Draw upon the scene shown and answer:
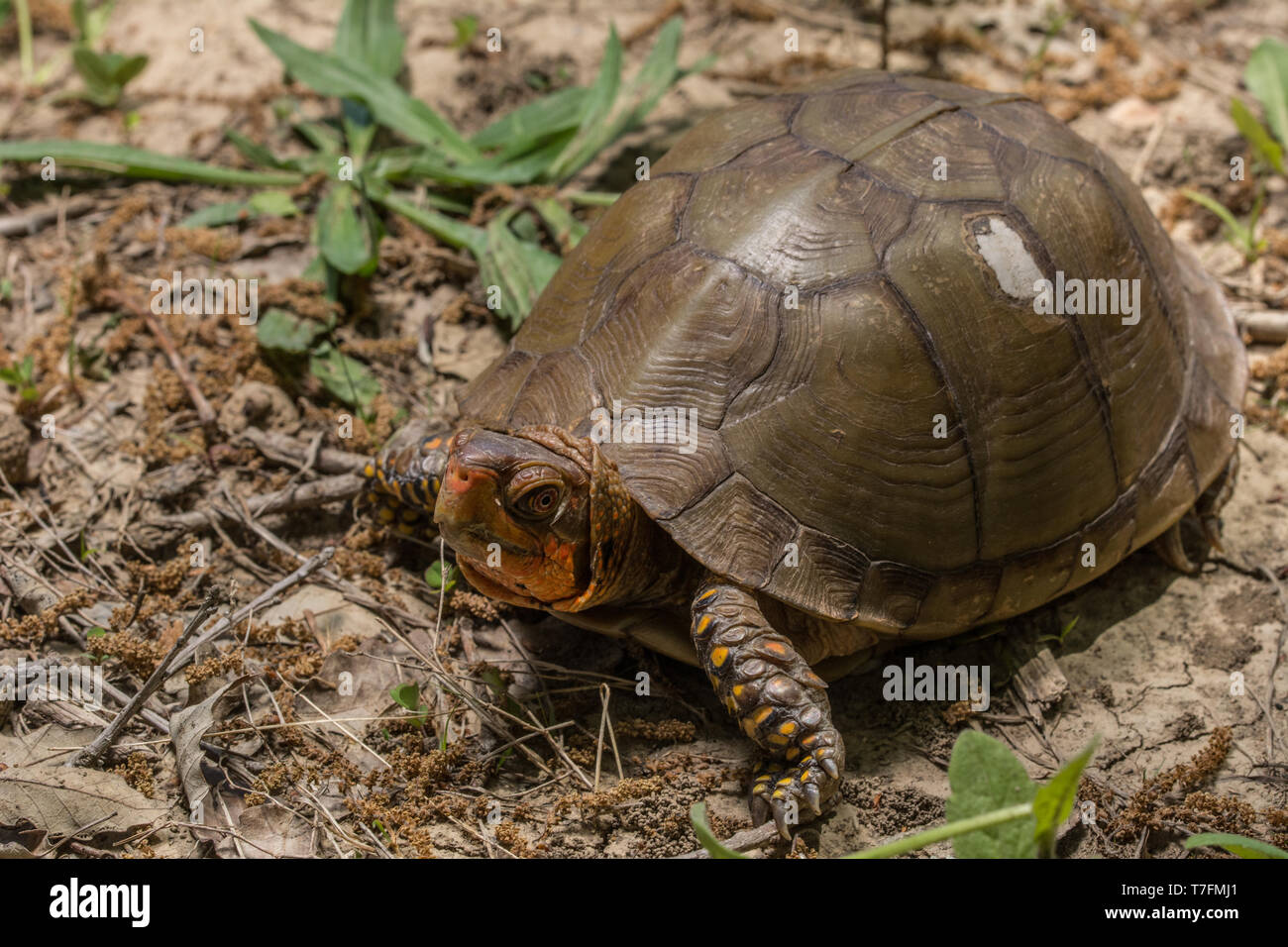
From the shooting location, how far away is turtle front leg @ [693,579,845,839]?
9.46ft

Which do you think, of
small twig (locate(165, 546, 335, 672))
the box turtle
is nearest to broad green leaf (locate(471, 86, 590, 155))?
the box turtle

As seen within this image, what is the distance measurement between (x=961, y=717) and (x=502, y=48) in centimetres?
415

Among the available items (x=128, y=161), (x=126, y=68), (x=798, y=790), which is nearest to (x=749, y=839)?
(x=798, y=790)

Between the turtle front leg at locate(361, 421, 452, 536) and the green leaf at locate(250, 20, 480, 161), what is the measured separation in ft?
5.60

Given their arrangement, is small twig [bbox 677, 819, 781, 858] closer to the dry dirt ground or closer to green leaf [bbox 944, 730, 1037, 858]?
the dry dirt ground

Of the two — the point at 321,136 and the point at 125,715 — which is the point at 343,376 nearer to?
the point at 321,136

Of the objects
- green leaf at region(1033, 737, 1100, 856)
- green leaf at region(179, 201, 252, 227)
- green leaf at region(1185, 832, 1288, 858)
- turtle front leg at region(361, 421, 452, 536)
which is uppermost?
green leaf at region(179, 201, 252, 227)

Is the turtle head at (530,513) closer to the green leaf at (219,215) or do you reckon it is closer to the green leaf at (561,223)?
the green leaf at (561,223)

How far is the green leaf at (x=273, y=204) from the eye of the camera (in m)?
4.64

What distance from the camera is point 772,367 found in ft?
9.90

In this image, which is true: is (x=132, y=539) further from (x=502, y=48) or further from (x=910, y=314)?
(x=502, y=48)

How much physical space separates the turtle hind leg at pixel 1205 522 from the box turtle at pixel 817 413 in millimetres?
228
